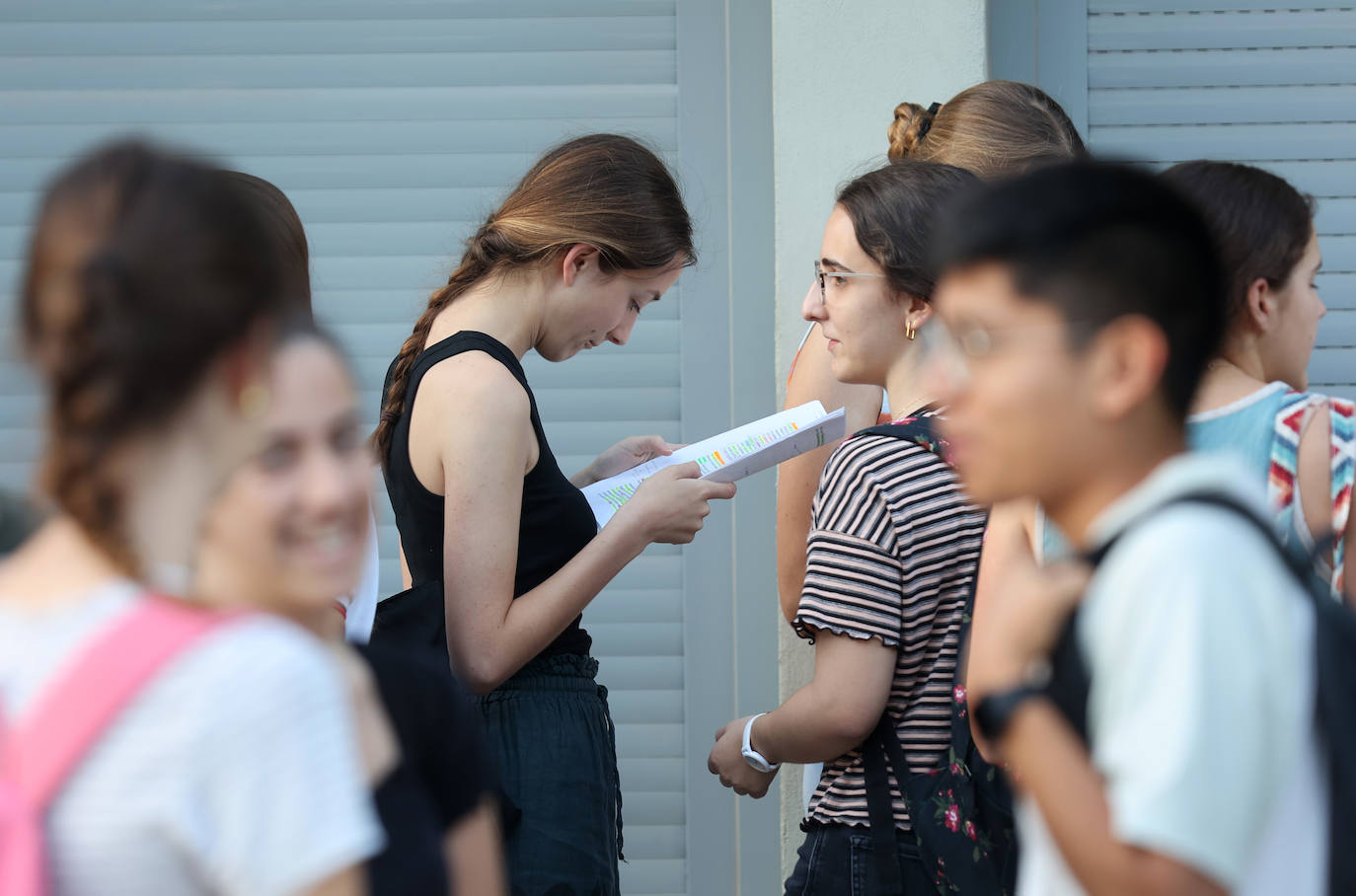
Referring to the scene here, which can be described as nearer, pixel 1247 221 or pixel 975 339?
pixel 975 339

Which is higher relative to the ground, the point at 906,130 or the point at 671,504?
the point at 906,130

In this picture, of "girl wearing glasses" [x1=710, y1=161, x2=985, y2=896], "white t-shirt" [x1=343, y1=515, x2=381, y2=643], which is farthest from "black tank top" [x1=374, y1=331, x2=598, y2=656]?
"girl wearing glasses" [x1=710, y1=161, x2=985, y2=896]

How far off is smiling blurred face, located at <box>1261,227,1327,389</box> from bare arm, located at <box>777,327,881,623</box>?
0.76 m

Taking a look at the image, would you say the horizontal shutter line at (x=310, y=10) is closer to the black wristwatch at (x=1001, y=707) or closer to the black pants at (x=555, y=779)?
the black pants at (x=555, y=779)

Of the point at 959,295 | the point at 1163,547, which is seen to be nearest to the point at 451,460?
the point at 959,295

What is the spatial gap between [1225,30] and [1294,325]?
1654 millimetres

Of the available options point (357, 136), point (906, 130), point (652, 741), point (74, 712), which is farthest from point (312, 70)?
point (74, 712)

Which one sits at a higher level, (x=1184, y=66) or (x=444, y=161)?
(x=1184, y=66)

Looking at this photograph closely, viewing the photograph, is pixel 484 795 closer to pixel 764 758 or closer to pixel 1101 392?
pixel 1101 392

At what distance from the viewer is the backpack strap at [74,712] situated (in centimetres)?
72

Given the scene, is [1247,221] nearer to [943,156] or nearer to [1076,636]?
[943,156]

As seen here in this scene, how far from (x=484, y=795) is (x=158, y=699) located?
0.40m

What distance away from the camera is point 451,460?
5.68 ft

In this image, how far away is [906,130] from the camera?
232 centimetres
